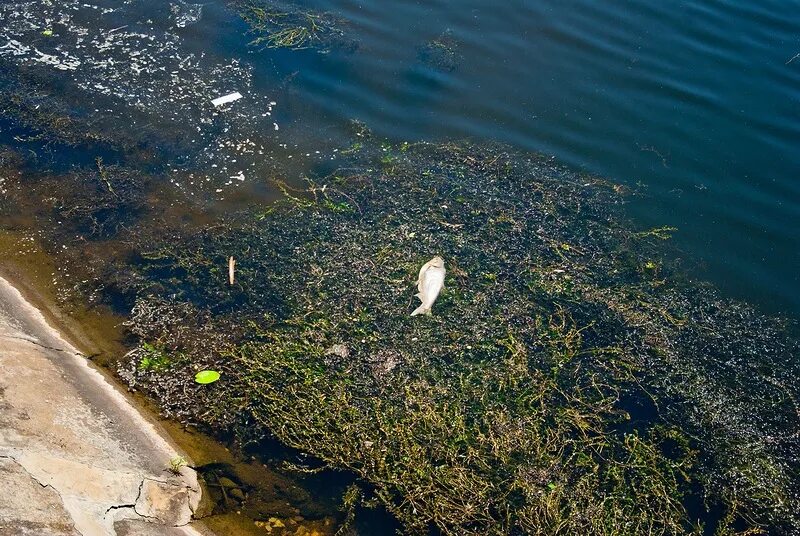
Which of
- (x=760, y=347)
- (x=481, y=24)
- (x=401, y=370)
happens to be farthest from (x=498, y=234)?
(x=481, y=24)

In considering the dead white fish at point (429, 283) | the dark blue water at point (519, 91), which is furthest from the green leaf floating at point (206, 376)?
the dark blue water at point (519, 91)

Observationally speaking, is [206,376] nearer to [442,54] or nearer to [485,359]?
[485,359]

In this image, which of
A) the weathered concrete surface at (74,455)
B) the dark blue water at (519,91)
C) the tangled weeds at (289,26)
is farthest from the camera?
the tangled weeds at (289,26)

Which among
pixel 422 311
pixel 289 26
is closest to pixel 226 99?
pixel 289 26

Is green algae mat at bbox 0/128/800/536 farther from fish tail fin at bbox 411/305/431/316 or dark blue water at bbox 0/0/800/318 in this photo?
dark blue water at bbox 0/0/800/318

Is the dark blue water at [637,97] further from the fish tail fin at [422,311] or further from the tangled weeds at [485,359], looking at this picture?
the fish tail fin at [422,311]

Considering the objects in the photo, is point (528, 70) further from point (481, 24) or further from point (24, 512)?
point (24, 512)
